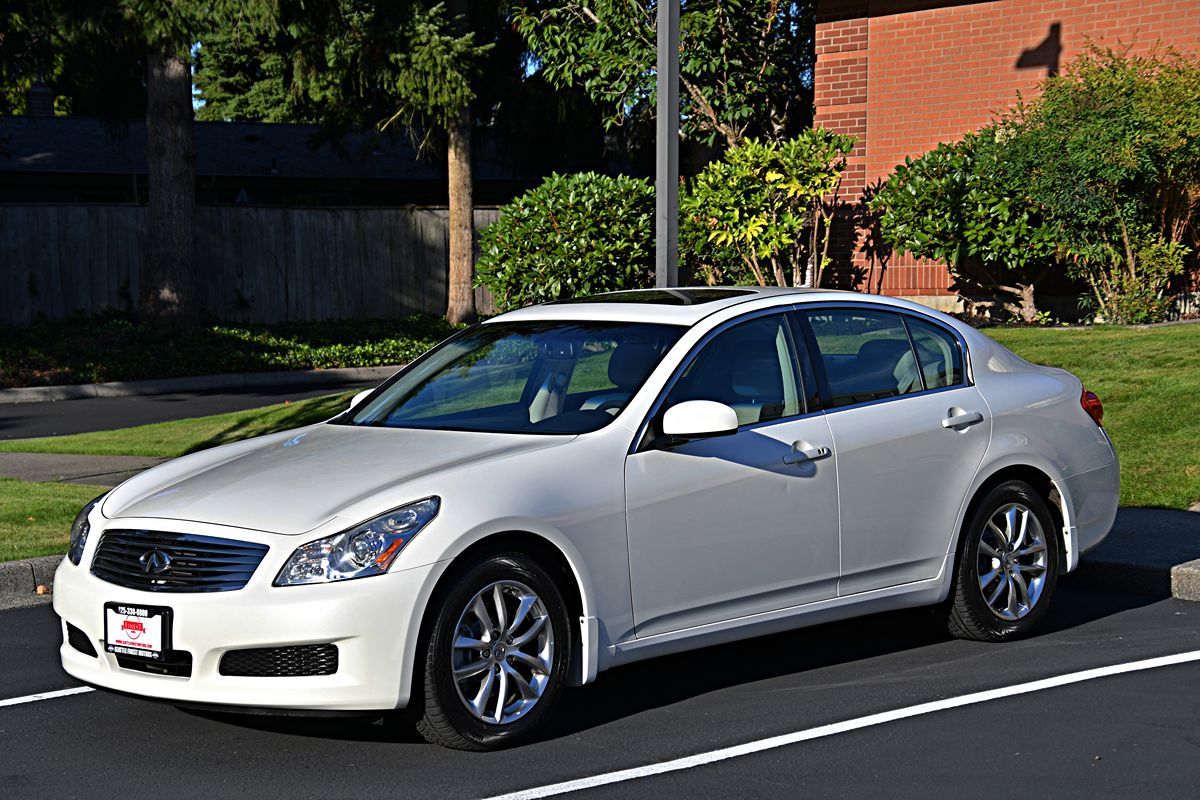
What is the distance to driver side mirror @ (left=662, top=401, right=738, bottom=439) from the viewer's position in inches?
237

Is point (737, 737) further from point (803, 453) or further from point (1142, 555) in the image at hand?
point (1142, 555)

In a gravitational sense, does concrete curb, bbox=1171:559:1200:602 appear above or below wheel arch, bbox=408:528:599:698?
below

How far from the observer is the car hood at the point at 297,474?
18.1 feet

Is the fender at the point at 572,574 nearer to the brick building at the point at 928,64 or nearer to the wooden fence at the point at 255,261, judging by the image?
the brick building at the point at 928,64

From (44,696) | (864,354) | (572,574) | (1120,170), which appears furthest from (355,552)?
(1120,170)

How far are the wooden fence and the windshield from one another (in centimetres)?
2167

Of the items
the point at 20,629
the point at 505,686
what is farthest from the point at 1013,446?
the point at 20,629

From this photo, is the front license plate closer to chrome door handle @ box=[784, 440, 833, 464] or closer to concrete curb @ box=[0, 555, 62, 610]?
chrome door handle @ box=[784, 440, 833, 464]

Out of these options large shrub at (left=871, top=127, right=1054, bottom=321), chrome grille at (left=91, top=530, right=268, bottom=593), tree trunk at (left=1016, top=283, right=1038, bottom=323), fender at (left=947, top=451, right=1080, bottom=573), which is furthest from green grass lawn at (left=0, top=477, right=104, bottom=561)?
tree trunk at (left=1016, top=283, right=1038, bottom=323)

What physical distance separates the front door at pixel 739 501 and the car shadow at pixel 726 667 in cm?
50

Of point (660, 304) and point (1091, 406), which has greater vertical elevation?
point (660, 304)

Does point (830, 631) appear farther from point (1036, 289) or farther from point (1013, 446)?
point (1036, 289)

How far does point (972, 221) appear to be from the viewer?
19109 mm

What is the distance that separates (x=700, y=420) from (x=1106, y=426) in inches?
289
